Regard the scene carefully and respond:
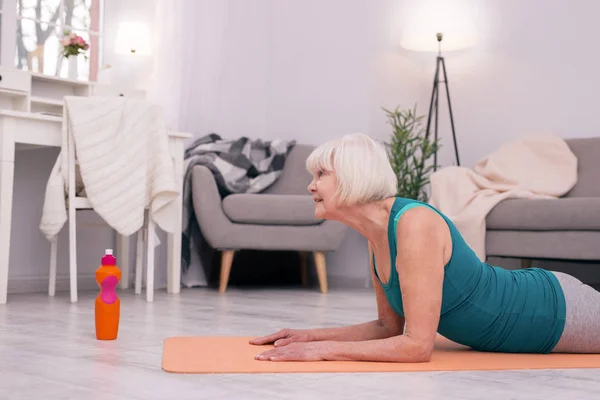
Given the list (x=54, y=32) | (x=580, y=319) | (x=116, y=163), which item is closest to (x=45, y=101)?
(x=54, y=32)

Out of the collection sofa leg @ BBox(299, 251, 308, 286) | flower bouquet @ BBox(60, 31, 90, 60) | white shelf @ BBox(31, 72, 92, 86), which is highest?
flower bouquet @ BBox(60, 31, 90, 60)

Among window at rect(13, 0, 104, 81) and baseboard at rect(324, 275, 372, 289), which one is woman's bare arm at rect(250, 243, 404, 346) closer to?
baseboard at rect(324, 275, 372, 289)

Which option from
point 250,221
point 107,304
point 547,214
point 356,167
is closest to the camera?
point 356,167

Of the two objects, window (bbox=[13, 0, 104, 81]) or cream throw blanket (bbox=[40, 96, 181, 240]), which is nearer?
cream throw blanket (bbox=[40, 96, 181, 240])

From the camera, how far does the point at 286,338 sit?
1.90 meters

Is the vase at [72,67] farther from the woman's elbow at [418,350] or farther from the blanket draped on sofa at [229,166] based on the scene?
the woman's elbow at [418,350]

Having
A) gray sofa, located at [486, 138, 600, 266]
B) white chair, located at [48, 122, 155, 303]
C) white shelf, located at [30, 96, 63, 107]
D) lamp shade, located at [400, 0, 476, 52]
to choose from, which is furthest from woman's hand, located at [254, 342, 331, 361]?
lamp shade, located at [400, 0, 476, 52]

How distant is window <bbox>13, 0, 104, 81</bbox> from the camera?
4020 millimetres

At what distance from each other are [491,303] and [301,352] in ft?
1.46

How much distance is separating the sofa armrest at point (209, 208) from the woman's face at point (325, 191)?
218 centimetres

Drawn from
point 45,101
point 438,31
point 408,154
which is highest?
point 438,31

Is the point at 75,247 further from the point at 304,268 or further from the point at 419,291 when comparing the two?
the point at 419,291

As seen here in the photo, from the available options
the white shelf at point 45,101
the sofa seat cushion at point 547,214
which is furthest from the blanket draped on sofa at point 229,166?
the sofa seat cushion at point 547,214

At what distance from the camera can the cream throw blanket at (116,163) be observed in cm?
332
